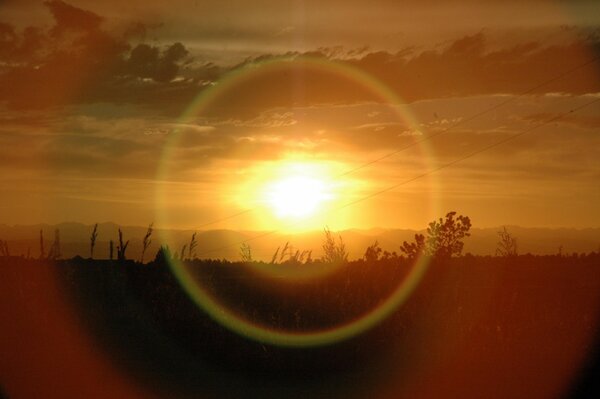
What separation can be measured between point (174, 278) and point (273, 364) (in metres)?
5.18

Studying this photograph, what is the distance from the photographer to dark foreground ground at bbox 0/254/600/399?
13188 millimetres

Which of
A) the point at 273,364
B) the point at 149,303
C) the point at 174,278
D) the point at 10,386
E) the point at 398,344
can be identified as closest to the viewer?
the point at 10,386

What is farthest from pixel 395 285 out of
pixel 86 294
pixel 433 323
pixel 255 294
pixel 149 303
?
pixel 86 294

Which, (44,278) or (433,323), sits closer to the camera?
(433,323)

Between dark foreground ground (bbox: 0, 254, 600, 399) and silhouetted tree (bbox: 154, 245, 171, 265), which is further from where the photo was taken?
silhouetted tree (bbox: 154, 245, 171, 265)

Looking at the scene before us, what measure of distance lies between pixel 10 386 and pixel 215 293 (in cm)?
687

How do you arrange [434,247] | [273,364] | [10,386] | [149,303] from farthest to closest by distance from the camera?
[434,247] → [149,303] → [273,364] → [10,386]

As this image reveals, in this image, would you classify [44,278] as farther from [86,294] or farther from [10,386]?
[10,386]

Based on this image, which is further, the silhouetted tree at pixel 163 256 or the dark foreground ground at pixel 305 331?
the silhouetted tree at pixel 163 256

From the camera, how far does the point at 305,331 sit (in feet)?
55.4

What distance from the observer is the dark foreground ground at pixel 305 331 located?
13.2m

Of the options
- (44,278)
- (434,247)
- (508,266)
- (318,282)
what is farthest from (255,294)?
(434,247)

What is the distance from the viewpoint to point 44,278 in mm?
18781

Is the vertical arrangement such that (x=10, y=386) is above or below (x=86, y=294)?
below
